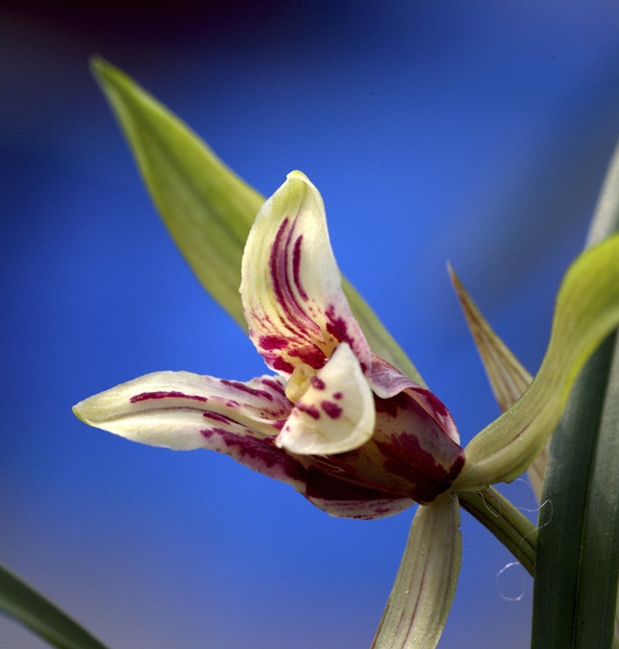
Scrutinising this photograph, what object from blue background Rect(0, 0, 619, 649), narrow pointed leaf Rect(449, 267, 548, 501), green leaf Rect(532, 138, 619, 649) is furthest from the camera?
blue background Rect(0, 0, 619, 649)

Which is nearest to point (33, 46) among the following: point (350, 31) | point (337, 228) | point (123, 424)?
point (350, 31)

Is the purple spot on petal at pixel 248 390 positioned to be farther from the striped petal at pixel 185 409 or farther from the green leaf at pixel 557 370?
the green leaf at pixel 557 370

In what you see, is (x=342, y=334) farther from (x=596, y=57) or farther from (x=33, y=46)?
(x=33, y=46)

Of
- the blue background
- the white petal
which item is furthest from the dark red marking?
the blue background

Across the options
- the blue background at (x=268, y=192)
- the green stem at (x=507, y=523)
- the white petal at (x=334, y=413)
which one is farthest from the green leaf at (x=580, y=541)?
the blue background at (x=268, y=192)

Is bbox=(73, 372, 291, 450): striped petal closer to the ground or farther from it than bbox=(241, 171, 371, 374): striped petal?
closer to the ground

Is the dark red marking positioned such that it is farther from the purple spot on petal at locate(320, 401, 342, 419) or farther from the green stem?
the green stem
